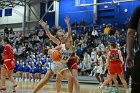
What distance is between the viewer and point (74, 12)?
105 feet

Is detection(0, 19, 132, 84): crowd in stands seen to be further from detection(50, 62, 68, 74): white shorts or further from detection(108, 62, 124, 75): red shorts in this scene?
detection(50, 62, 68, 74): white shorts

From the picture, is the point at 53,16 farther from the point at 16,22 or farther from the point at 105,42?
the point at 105,42

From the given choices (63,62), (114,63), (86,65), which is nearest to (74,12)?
(86,65)

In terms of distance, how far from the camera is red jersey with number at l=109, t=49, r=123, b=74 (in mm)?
12820

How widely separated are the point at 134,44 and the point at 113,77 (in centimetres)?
908

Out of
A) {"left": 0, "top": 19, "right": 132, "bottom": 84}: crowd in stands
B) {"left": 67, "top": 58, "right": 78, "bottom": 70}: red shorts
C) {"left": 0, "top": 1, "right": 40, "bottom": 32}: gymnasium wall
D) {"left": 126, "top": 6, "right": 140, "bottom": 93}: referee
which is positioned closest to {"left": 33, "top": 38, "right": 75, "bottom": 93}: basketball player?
{"left": 67, "top": 58, "right": 78, "bottom": 70}: red shorts

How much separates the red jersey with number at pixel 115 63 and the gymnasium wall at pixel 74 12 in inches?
693

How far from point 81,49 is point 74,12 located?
25.8 feet

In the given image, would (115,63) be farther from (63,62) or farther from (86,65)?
(86,65)

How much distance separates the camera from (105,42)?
2403 cm

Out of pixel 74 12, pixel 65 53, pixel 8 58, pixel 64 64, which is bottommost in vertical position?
pixel 8 58

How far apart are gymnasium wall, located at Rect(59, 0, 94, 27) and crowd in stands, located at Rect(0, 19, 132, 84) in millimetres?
1547

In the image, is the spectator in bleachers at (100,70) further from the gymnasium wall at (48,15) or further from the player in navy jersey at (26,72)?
the gymnasium wall at (48,15)

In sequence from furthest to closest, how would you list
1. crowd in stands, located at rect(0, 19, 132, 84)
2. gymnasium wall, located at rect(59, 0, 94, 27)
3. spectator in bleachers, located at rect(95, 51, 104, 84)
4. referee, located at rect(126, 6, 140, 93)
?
gymnasium wall, located at rect(59, 0, 94, 27), crowd in stands, located at rect(0, 19, 132, 84), spectator in bleachers, located at rect(95, 51, 104, 84), referee, located at rect(126, 6, 140, 93)
